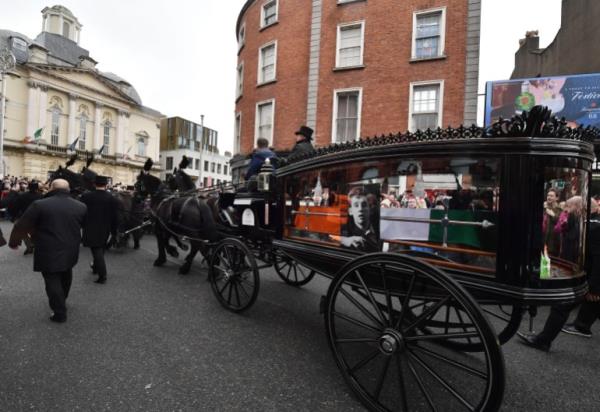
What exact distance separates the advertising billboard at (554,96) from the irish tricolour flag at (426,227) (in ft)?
38.5

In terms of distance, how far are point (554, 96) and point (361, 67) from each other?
25.1 ft

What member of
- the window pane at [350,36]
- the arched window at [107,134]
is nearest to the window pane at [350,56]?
the window pane at [350,36]

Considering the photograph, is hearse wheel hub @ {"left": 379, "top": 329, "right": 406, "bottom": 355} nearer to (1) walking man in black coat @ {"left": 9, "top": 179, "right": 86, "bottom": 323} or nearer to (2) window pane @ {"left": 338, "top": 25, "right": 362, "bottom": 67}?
(1) walking man in black coat @ {"left": 9, "top": 179, "right": 86, "bottom": 323}

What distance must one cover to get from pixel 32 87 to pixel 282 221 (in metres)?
39.4

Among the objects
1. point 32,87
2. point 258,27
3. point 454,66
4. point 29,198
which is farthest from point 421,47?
point 32,87

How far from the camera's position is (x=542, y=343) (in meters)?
3.37

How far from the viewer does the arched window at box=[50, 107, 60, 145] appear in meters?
32.7

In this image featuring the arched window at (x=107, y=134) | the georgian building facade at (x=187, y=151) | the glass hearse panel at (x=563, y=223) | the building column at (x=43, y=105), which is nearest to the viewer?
the glass hearse panel at (x=563, y=223)

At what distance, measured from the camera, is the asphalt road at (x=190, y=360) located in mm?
2344

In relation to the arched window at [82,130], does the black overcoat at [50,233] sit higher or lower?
lower

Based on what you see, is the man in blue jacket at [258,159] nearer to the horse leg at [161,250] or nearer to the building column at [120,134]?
the horse leg at [161,250]

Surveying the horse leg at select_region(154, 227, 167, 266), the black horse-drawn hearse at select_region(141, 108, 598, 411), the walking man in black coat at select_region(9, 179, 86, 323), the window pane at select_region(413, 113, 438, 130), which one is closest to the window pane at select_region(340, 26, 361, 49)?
the window pane at select_region(413, 113, 438, 130)

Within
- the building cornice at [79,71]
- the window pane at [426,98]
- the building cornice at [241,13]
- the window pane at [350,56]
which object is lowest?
the window pane at [426,98]

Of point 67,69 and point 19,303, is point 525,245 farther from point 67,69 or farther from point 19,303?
point 67,69
